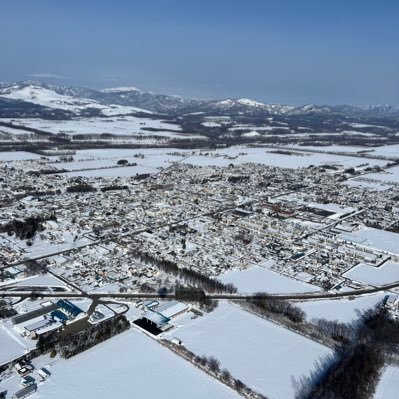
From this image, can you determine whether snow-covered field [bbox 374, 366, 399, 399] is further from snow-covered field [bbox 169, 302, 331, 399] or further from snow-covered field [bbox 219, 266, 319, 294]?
snow-covered field [bbox 219, 266, 319, 294]

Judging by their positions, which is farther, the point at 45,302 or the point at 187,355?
the point at 45,302

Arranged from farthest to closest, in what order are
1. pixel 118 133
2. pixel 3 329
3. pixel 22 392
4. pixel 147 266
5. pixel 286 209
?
pixel 118 133 → pixel 286 209 → pixel 147 266 → pixel 3 329 → pixel 22 392

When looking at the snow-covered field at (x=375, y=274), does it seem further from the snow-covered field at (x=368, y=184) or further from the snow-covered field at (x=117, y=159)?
the snow-covered field at (x=117, y=159)

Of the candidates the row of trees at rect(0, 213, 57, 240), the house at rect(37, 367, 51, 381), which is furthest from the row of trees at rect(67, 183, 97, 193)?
the house at rect(37, 367, 51, 381)

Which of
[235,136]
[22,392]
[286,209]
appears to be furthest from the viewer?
[235,136]

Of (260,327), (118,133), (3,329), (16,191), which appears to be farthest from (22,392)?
(118,133)

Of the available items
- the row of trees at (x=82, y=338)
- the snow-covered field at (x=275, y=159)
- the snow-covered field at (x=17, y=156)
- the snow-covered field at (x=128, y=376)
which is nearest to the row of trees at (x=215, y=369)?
the snow-covered field at (x=128, y=376)

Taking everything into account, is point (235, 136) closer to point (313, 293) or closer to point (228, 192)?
point (228, 192)

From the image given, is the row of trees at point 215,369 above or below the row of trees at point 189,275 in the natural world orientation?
below
